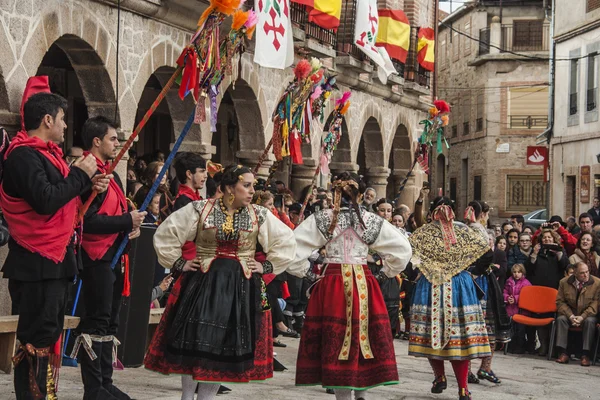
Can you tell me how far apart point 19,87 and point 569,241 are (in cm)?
771

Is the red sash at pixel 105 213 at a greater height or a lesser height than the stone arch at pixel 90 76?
lesser

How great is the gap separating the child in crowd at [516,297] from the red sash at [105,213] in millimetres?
Result: 7278

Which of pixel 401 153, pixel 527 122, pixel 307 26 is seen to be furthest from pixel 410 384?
pixel 527 122

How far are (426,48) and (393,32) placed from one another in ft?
9.61

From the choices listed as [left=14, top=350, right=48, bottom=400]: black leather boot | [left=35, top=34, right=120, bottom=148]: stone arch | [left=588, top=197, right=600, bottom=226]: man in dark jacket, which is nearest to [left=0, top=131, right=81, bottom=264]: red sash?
[left=14, top=350, right=48, bottom=400]: black leather boot

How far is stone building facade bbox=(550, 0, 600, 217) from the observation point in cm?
2773

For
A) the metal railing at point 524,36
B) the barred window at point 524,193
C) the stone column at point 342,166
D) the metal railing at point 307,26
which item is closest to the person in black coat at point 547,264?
the metal railing at point 307,26

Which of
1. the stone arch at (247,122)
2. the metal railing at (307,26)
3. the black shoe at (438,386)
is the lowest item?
the black shoe at (438,386)

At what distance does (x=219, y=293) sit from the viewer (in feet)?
21.8

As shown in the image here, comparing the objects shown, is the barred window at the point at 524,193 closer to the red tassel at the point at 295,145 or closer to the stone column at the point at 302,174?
the stone column at the point at 302,174

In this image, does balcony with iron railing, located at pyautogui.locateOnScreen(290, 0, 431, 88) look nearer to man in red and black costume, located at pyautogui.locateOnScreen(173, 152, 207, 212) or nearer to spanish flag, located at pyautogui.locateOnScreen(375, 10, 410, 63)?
spanish flag, located at pyautogui.locateOnScreen(375, 10, 410, 63)

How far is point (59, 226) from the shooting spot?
5816 millimetres

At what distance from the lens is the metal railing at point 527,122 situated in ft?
138

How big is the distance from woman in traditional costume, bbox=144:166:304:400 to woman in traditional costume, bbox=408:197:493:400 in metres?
2.03
